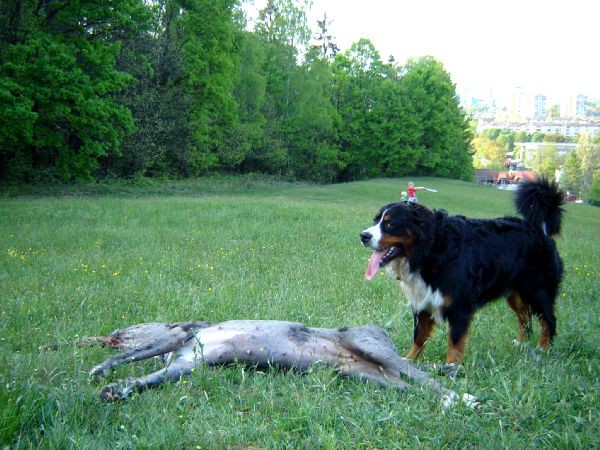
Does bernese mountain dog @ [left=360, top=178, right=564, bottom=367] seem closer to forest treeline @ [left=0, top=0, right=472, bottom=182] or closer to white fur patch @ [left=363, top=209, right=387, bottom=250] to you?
white fur patch @ [left=363, top=209, right=387, bottom=250]

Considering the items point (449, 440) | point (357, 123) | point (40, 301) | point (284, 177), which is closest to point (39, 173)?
point (284, 177)

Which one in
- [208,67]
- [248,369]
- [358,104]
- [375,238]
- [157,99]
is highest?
[208,67]

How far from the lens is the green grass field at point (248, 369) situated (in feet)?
10.9

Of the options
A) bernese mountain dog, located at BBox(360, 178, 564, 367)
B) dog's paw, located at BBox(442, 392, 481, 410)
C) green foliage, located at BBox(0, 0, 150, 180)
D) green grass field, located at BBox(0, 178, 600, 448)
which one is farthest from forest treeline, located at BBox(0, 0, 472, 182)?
dog's paw, located at BBox(442, 392, 481, 410)

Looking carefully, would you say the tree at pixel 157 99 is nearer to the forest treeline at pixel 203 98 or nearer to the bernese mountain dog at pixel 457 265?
the forest treeline at pixel 203 98

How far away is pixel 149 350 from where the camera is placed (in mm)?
4215

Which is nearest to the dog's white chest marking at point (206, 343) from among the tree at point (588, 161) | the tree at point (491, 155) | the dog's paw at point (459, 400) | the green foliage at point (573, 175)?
the dog's paw at point (459, 400)

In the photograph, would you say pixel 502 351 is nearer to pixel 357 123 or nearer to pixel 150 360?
pixel 150 360

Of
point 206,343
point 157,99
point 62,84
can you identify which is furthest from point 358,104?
point 206,343

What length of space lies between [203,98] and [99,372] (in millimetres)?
31686

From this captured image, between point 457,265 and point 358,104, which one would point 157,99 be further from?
point 457,265

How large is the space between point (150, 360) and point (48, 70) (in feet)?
70.2

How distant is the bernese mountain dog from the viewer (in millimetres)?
4938

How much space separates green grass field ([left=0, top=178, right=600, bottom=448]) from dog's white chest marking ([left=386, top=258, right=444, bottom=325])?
50 centimetres
